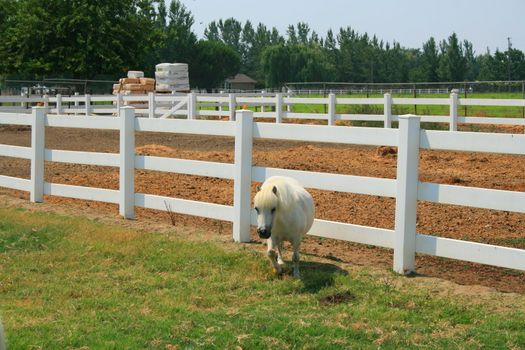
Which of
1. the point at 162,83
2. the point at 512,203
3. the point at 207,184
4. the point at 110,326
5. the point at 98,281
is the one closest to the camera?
the point at 110,326

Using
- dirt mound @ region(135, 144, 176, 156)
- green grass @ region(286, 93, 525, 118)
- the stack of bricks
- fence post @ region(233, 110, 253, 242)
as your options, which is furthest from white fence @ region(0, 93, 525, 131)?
fence post @ region(233, 110, 253, 242)

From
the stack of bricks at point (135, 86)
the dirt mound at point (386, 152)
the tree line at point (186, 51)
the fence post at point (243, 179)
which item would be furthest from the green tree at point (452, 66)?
the fence post at point (243, 179)

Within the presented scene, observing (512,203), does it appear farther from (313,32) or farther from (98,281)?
(313,32)

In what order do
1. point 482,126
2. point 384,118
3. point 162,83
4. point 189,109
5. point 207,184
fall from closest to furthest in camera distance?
point 207,184 → point 384,118 → point 482,126 → point 189,109 → point 162,83

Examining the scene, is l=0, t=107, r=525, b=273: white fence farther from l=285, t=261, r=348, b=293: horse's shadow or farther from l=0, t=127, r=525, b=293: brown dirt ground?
l=285, t=261, r=348, b=293: horse's shadow

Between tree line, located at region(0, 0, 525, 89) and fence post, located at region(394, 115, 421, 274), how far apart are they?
41.6m

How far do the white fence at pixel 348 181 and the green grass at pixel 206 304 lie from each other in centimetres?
44

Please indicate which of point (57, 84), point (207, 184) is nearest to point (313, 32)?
point (57, 84)

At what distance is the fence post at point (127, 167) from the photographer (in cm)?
993

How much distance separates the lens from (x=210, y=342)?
17.0ft

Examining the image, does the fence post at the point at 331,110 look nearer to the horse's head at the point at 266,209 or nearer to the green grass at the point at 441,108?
the green grass at the point at 441,108

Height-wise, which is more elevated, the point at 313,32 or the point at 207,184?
the point at 313,32

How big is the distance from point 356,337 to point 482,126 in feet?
65.2

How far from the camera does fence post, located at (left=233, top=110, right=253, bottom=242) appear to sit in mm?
8430
